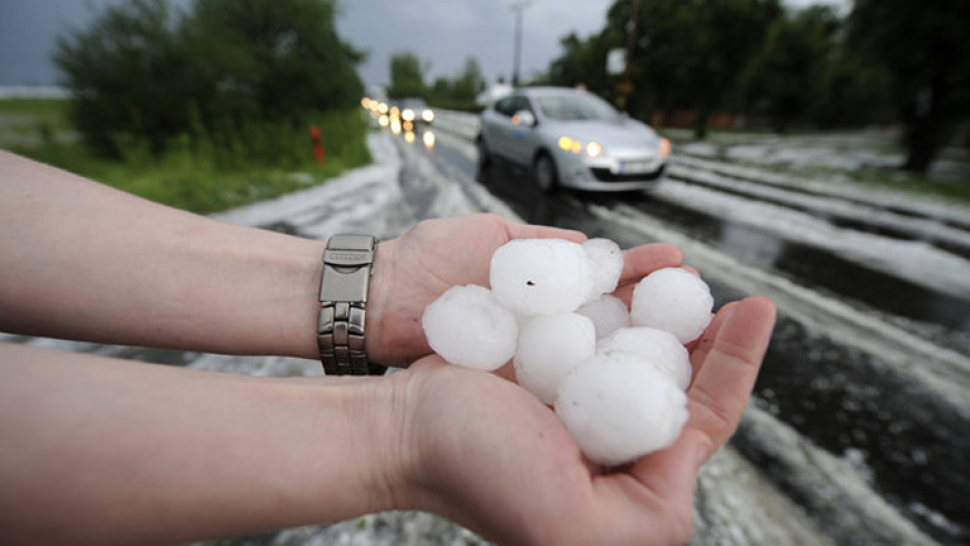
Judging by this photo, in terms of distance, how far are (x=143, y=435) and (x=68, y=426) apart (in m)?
0.11

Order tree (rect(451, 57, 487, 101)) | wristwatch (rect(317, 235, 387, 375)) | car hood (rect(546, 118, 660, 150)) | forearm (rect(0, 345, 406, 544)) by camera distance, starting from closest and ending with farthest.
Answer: forearm (rect(0, 345, 406, 544)) < wristwatch (rect(317, 235, 387, 375)) < car hood (rect(546, 118, 660, 150)) < tree (rect(451, 57, 487, 101))

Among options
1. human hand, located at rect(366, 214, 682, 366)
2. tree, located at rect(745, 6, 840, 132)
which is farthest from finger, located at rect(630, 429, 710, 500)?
tree, located at rect(745, 6, 840, 132)

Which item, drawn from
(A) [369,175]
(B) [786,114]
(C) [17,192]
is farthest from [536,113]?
(B) [786,114]

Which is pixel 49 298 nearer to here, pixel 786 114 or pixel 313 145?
pixel 313 145

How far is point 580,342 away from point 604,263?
408mm

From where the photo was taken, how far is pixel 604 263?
1515 millimetres

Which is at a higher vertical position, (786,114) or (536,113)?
(786,114)

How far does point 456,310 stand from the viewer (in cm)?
123

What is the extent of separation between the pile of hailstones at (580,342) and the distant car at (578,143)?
14.7 feet

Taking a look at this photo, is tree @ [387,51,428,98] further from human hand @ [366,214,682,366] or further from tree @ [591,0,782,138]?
human hand @ [366,214,682,366]

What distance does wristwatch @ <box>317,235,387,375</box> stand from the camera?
1.41 metres

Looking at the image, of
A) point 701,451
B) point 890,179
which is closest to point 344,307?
point 701,451

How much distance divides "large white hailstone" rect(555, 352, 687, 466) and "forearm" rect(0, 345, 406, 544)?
1.43 feet

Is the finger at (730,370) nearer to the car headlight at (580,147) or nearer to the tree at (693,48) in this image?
the car headlight at (580,147)
